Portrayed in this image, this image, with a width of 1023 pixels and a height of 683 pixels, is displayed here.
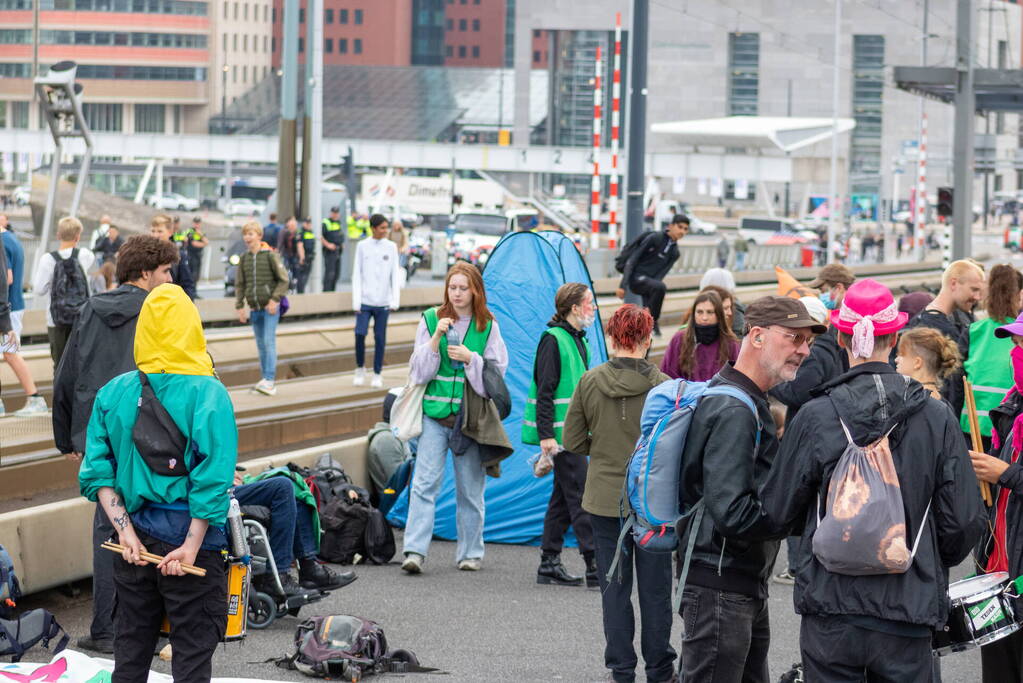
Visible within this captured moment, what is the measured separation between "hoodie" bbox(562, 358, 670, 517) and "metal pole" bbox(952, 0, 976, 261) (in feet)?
72.0

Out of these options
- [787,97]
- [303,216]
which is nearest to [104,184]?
[787,97]

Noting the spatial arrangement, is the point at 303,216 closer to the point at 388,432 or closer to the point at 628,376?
the point at 388,432

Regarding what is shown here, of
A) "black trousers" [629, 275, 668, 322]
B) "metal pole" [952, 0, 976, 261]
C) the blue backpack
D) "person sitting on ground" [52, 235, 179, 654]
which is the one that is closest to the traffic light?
"metal pole" [952, 0, 976, 261]

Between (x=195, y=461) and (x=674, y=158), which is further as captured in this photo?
(x=674, y=158)

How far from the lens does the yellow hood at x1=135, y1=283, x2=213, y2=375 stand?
4.99 metres

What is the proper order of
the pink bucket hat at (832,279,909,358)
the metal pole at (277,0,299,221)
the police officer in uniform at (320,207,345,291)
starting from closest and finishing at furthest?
the pink bucket hat at (832,279,909,358) → the metal pole at (277,0,299,221) → the police officer in uniform at (320,207,345,291)

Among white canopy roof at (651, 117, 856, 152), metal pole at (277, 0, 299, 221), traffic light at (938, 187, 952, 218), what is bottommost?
traffic light at (938, 187, 952, 218)

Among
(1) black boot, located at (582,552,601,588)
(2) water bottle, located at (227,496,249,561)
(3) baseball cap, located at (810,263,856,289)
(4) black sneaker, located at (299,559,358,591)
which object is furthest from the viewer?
(3) baseball cap, located at (810,263,856,289)

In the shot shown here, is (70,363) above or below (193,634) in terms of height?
above

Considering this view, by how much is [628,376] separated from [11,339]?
6.58m

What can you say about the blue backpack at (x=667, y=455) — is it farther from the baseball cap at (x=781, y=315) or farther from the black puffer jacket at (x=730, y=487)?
the baseball cap at (x=781, y=315)

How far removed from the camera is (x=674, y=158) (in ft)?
271

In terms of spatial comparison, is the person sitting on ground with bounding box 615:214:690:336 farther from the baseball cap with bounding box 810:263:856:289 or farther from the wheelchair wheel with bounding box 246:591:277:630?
the wheelchair wheel with bounding box 246:591:277:630

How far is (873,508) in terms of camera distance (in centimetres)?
407
